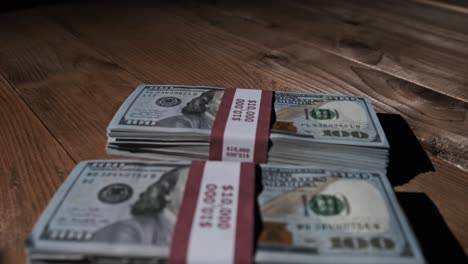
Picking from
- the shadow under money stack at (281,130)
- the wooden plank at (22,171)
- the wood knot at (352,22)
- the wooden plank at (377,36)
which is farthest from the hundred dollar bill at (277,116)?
the wood knot at (352,22)

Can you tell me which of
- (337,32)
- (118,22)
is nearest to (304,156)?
(337,32)

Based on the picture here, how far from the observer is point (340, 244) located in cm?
42

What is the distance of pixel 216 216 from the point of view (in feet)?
1.45

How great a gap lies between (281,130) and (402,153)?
0.20m

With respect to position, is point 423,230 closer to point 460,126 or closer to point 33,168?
point 460,126

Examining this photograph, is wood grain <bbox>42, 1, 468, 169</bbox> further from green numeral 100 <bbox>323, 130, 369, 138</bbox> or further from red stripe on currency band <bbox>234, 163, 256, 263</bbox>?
red stripe on currency band <bbox>234, 163, 256, 263</bbox>

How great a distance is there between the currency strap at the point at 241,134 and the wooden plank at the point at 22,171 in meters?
0.20

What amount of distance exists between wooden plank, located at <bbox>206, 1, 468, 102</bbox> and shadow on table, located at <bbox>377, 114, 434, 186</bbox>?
0.18 meters

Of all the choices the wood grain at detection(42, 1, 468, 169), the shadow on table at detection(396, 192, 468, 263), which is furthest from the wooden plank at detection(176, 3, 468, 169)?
the shadow on table at detection(396, 192, 468, 263)

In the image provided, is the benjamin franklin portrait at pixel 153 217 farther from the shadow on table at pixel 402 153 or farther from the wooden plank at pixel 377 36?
the wooden plank at pixel 377 36

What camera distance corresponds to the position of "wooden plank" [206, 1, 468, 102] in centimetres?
94

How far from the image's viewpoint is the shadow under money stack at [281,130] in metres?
0.57

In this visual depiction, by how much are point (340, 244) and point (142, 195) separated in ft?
0.66

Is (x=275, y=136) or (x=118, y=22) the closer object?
(x=275, y=136)
